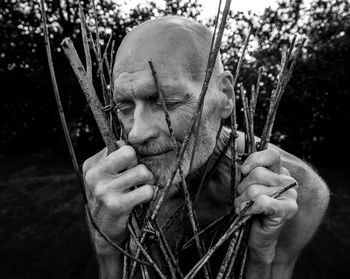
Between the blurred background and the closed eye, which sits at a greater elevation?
the closed eye

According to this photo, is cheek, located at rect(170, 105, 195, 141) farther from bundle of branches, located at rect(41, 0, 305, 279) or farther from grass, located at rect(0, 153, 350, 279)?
grass, located at rect(0, 153, 350, 279)

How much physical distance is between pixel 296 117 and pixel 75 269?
23.9 feet

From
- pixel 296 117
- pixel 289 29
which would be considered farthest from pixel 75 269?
pixel 289 29

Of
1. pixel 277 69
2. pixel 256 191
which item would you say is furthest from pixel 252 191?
pixel 277 69

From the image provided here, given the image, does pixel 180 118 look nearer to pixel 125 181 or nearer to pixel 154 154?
pixel 154 154

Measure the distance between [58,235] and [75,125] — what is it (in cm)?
528

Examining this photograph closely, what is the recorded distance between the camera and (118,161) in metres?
1.02

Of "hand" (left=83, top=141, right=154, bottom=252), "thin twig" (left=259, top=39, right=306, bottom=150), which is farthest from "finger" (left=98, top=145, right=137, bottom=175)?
"thin twig" (left=259, top=39, right=306, bottom=150)

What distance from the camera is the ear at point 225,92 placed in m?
1.52

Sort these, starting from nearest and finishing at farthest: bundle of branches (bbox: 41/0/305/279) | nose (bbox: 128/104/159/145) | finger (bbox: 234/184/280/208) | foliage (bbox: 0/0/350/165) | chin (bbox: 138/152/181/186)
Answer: bundle of branches (bbox: 41/0/305/279) → finger (bbox: 234/184/280/208) → nose (bbox: 128/104/159/145) → chin (bbox: 138/152/181/186) → foliage (bbox: 0/0/350/165)

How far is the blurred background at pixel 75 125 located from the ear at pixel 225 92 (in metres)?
2.95

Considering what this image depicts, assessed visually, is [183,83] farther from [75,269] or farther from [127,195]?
[75,269]

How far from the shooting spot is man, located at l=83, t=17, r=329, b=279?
1038 millimetres

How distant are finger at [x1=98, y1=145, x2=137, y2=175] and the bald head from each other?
0.38m
